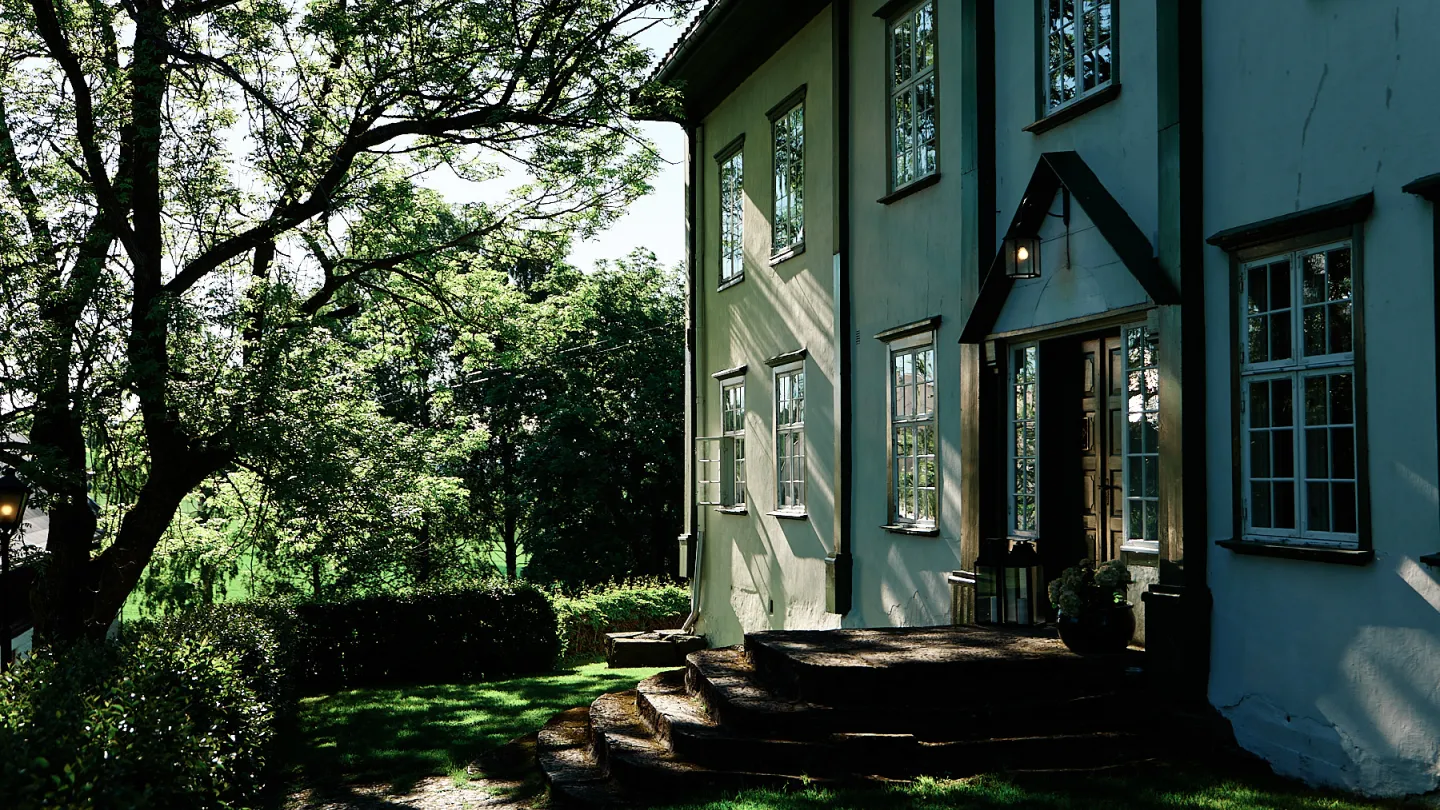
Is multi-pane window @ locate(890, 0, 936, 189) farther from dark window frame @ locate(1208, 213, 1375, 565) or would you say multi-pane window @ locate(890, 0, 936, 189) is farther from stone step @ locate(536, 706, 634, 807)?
stone step @ locate(536, 706, 634, 807)

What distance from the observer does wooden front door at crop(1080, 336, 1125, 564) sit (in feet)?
32.2

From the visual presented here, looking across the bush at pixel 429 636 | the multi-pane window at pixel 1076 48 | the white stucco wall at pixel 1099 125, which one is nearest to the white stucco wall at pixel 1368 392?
the white stucco wall at pixel 1099 125

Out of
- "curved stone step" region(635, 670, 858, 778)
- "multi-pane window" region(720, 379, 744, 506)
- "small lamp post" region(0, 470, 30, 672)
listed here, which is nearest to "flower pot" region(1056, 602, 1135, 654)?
"curved stone step" region(635, 670, 858, 778)

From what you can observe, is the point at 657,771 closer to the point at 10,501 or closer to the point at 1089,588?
the point at 1089,588

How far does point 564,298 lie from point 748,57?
7610mm

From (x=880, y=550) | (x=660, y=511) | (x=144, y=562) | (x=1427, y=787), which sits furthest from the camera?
(x=660, y=511)

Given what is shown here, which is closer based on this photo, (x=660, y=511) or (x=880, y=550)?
(x=880, y=550)

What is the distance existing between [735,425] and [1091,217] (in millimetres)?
9578

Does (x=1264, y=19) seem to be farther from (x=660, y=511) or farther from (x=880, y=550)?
(x=660, y=511)

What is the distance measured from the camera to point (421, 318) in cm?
1802

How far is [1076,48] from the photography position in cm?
994

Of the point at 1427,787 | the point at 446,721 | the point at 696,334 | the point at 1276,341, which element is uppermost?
the point at 696,334

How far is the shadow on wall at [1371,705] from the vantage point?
6711 mm

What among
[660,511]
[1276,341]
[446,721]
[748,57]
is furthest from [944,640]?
[660,511]
